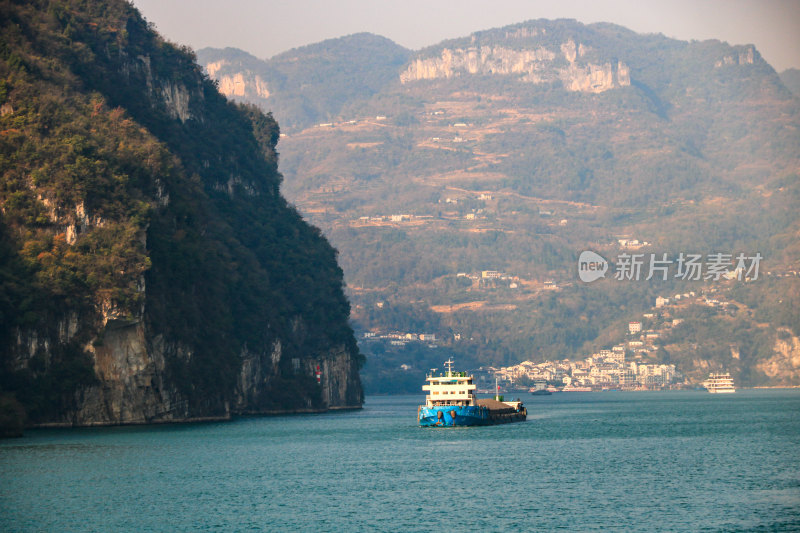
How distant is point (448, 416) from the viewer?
15512cm

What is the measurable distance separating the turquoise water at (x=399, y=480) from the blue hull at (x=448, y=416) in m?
11.5

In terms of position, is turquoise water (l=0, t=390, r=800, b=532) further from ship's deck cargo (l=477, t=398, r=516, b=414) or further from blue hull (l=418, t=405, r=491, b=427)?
ship's deck cargo (l=477, t=398, r=516, b=414)

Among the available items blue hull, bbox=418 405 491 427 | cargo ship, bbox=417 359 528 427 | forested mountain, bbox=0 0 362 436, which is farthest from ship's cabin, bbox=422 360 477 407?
forested mountain, bbox=0 0 362 436

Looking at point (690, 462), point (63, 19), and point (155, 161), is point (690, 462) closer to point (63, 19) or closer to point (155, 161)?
point (155, 161)

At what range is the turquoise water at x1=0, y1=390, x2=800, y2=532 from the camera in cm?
7350

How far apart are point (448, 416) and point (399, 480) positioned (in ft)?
204

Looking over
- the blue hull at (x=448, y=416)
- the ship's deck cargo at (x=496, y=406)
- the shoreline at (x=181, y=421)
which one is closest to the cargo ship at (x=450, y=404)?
the blue hull at (x=448, y=416)

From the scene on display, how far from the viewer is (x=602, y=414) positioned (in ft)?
632

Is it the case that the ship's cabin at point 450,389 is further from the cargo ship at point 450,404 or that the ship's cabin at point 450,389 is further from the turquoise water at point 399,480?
the turquoise water at point 399,480

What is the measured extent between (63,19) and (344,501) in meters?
113

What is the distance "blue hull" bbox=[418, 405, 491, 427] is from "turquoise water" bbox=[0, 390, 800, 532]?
11.5 meters

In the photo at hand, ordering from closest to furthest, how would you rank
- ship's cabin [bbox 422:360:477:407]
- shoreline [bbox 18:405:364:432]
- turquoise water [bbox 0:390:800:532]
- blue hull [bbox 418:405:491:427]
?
1. turquoise water [bbox 0:390:800:532]
2. shoreline [bbox 18:405:364:432]
3. blue hull [bbox 418:405:491:427]
4. ship's cabin [bbox 422:360:477:407]

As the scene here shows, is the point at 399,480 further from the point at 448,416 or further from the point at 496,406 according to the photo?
the point at 496,406

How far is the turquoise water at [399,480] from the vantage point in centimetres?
7350
